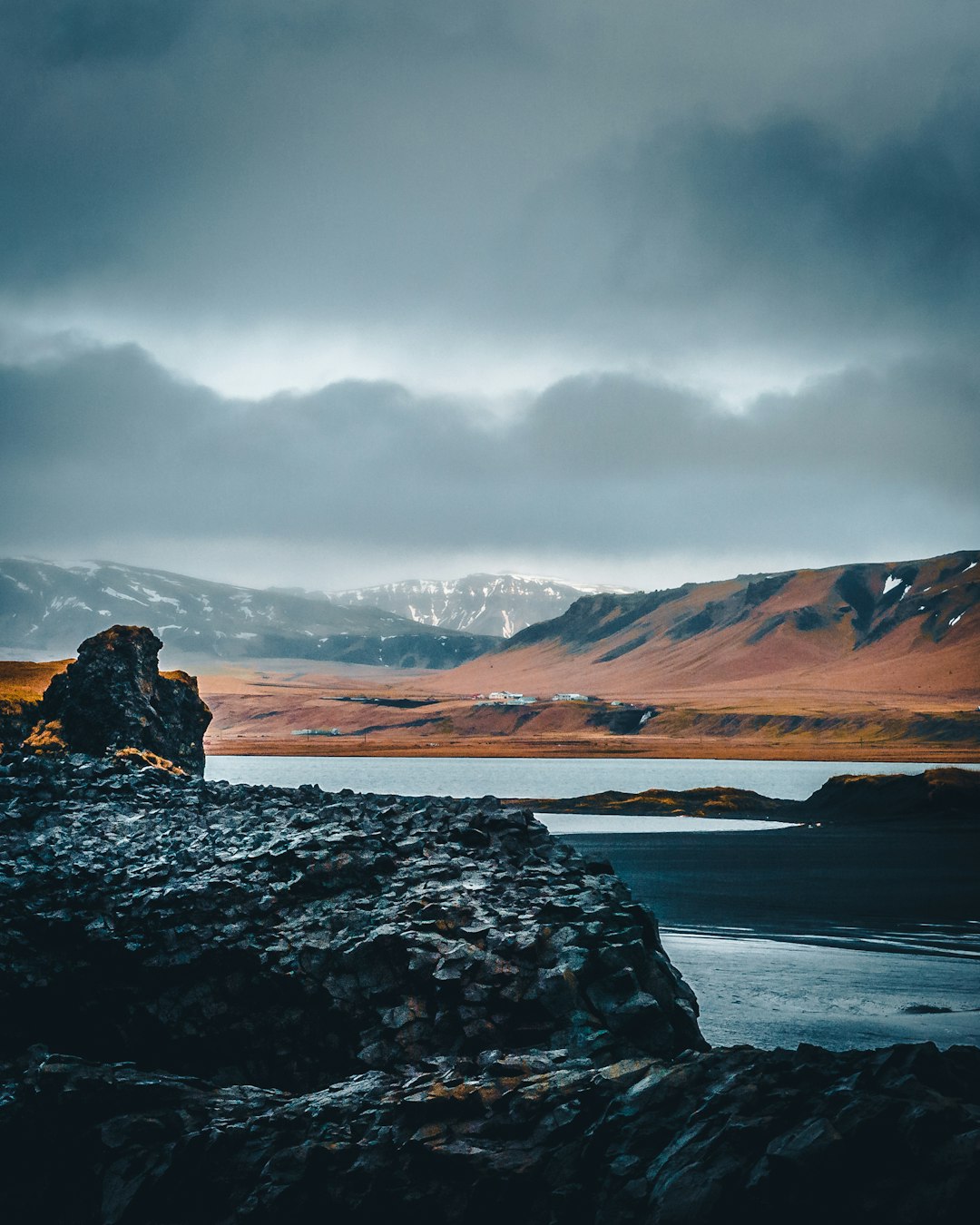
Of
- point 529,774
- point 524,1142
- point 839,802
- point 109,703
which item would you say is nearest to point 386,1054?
point 524,1142

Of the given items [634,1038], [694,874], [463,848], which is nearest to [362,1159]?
[634,1038]

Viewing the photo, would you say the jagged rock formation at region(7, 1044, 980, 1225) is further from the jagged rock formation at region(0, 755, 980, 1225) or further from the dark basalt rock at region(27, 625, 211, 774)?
the dark basalt rock at region(27, 625, 211, 774)

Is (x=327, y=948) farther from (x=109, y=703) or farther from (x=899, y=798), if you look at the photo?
(x=899, y=798)

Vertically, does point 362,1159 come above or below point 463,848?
below

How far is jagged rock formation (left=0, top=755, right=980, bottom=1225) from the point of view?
499 inches

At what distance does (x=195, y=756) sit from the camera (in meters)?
88.5

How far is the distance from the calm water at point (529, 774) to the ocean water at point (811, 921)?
31.7 metres

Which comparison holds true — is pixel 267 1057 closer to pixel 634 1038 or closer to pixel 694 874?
pixel 634 1038

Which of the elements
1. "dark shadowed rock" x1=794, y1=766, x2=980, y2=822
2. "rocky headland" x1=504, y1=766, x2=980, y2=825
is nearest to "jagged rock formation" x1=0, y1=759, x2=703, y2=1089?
"rocky headland" x1=504, y1=766, x2=980, y2=825

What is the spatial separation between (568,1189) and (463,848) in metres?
13.5

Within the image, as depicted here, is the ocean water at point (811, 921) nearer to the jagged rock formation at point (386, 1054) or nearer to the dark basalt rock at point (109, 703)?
the jagged rock formation at point (386, 1054)

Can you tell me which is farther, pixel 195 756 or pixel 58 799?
pixel 195 756

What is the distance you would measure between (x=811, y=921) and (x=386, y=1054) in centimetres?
2453

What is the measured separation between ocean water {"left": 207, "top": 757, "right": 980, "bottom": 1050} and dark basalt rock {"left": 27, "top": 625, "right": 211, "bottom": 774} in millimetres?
29119
